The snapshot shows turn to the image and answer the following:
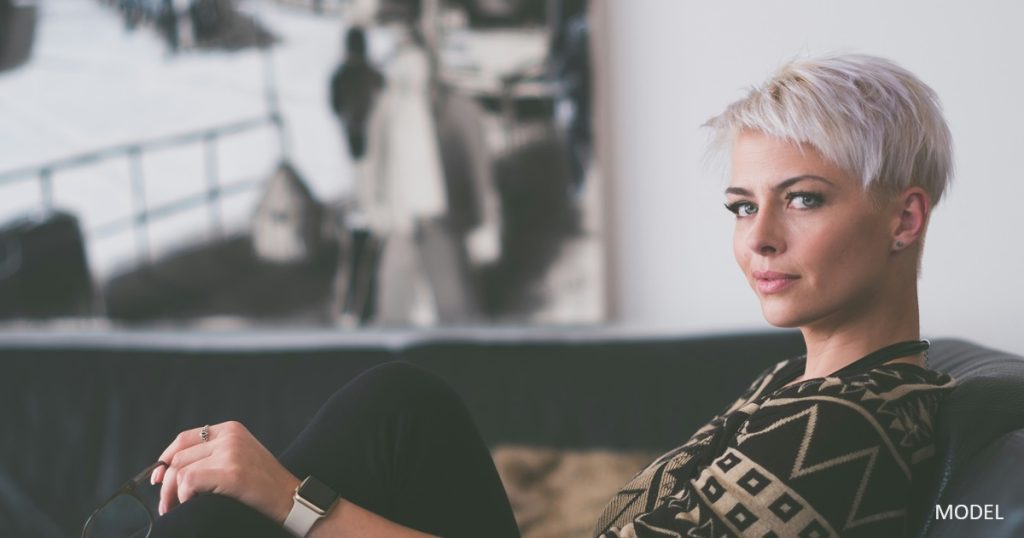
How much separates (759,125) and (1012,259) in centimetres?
132

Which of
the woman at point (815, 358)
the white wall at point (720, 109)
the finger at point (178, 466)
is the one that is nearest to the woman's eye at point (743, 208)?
the woman at point (815, 358)

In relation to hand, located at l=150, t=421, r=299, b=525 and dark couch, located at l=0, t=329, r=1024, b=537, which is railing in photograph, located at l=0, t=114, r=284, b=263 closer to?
dark couch, located at l=0, t=329, r=1024, b=537

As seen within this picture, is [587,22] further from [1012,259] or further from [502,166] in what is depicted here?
[1012,259]

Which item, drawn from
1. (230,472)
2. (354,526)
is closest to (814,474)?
(354,526)

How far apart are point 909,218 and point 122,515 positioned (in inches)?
42.5

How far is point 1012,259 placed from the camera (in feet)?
6.68

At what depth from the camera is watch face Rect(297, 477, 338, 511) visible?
1.10 metres

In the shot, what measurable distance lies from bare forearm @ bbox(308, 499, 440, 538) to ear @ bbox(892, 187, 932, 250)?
683 millimetres

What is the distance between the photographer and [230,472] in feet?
3.54

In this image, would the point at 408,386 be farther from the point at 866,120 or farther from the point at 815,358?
the point at 866,120

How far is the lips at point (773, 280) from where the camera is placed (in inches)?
40.9

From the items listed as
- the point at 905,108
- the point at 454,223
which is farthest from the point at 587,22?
the point at 905,108

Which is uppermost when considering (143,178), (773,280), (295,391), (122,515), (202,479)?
(773,280)

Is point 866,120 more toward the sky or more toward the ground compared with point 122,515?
more toward the sky
